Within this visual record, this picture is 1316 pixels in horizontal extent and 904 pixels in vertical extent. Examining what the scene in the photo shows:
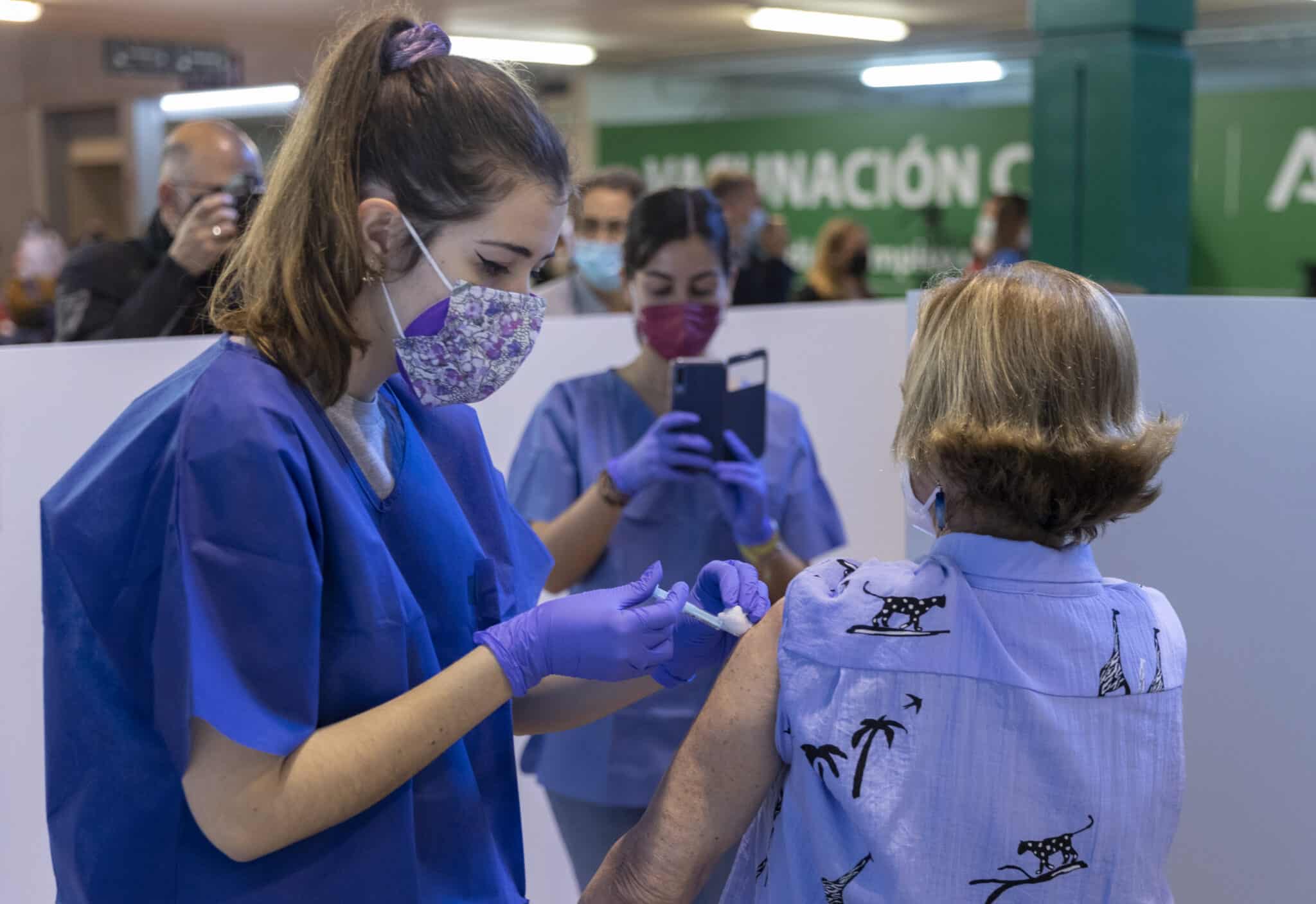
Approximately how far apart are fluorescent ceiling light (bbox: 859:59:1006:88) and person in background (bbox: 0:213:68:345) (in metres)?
7.30

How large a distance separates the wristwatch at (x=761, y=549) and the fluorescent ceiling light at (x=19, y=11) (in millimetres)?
8440

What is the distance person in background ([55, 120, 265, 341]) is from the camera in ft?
7.34

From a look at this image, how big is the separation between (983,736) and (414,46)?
807 mm

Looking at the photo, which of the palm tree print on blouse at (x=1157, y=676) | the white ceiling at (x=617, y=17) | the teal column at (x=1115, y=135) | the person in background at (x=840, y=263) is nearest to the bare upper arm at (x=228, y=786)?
the palm tree print on blouse at (x=1157, y=676)

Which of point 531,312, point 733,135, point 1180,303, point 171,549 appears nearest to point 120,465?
point 171,549

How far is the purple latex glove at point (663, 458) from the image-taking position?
1.98 metres

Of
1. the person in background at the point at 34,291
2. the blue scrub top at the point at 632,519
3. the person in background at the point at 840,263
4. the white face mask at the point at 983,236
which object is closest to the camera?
the blue scrub top at the point at 632,519

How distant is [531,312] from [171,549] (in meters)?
0.43

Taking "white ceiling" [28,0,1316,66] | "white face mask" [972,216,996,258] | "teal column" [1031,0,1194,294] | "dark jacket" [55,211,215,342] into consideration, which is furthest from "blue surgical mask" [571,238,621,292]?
"white ceiling" [28,0,1316,66]

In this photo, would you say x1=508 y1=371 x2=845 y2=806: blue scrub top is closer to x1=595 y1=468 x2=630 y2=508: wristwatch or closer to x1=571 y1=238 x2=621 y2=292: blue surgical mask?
x1=595 y1=468 x2=630 y2=508: wristwatch

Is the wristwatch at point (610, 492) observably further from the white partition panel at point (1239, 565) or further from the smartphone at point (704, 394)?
the white partition panel at point (1239, 565)

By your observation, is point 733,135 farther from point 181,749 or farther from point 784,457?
point 181,749

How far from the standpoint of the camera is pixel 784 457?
7.27ft

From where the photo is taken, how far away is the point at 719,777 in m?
1.16
